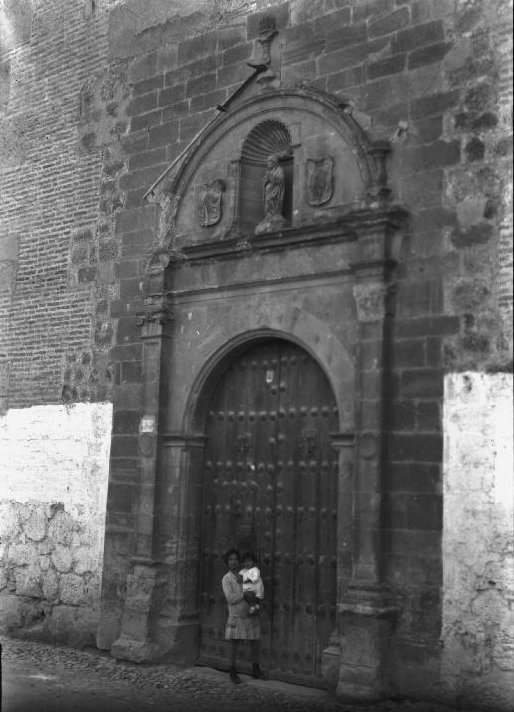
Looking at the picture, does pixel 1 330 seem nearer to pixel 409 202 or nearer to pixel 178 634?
pixel 178 634

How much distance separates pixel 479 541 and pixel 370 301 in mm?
1873

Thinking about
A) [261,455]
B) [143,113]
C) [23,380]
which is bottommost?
[261,455]

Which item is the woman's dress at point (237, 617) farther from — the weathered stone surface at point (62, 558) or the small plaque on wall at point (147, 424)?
the weathered stone surface at point (62, 558)

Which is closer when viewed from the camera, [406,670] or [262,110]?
[406,670]

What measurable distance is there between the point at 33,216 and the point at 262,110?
3.19 meters

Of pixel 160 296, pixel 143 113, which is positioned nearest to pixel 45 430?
pixel 160 296

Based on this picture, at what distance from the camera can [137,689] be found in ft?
23.3

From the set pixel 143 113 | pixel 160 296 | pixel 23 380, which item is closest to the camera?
pixel 160 296

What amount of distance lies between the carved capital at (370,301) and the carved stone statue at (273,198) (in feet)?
3.47

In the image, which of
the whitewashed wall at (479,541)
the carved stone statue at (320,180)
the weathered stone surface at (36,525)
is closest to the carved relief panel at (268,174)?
the carved stone statue at (320,180)

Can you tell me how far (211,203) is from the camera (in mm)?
8227

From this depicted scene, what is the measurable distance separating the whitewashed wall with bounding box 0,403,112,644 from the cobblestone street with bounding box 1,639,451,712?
690 mm

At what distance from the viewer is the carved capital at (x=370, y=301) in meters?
6.86

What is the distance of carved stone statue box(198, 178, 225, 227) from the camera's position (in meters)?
8.17
